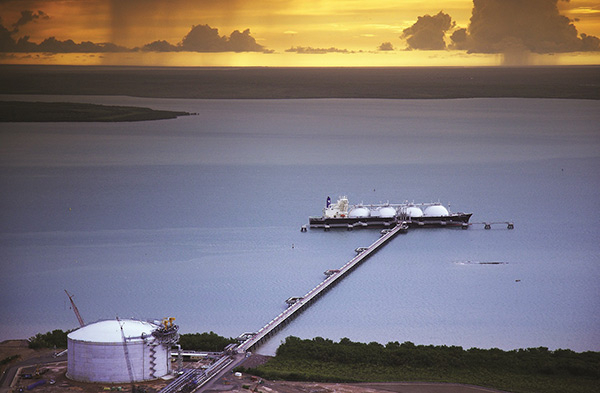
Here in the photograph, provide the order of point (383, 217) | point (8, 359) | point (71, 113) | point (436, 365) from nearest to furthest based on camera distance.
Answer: point (8, 359) < point (436, 365) < point (383, 217) < point (71, 113)

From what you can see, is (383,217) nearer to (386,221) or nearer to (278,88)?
(386,221)

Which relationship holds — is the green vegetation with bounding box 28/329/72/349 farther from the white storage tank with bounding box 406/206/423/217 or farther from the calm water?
the white storage tank with bounding box 406/206/423/217

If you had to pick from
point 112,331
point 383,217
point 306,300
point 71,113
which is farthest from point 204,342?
point 71,113

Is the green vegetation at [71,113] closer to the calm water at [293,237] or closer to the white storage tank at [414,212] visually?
the calm water at [293,237]

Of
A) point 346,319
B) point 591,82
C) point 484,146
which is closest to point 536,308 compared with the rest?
point 346,319

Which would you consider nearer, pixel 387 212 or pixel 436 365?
pixel 436 365

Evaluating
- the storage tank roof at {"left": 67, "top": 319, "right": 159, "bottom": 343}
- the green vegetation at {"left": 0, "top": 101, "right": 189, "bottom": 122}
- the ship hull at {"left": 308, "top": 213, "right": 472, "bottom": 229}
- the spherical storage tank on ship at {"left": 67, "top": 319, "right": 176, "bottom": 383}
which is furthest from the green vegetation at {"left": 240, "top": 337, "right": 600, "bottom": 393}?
the green vegetation at {"left": 0, "top": 101, "right": 189, "bottom": 122}
